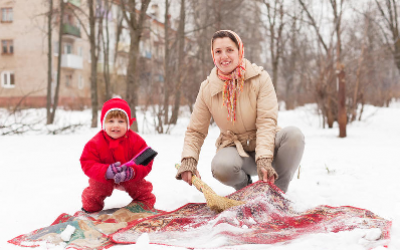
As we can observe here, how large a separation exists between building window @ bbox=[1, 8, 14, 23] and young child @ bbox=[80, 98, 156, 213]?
663 cm

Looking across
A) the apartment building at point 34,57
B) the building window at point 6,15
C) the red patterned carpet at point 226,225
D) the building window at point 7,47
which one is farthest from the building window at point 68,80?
the red patterned carpet at point 226,225

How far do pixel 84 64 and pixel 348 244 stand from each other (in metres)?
22.1

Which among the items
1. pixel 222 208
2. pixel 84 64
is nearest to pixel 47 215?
pixel 222 208

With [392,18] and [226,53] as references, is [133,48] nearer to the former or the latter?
[226,53]

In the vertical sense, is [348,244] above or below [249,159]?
below

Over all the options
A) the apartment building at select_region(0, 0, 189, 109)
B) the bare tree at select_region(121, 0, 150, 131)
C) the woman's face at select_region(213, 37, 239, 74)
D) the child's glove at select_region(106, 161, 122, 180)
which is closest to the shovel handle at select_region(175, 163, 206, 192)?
the child's glove at select_region(106, 161, 122, 180)

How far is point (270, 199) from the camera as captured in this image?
7.14ft

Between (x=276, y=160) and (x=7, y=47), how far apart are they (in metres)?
11.1

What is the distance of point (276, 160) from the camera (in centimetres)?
260

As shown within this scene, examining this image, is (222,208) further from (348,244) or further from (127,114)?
(127,114)

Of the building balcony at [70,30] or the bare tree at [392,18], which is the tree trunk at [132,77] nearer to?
the bare tree at [392,18]

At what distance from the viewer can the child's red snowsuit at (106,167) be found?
7.91 ft

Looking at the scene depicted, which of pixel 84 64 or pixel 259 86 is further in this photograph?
pixel 84 64

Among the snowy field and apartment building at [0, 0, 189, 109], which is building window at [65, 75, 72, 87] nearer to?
apartment building at [0, 0, 189, 109]
